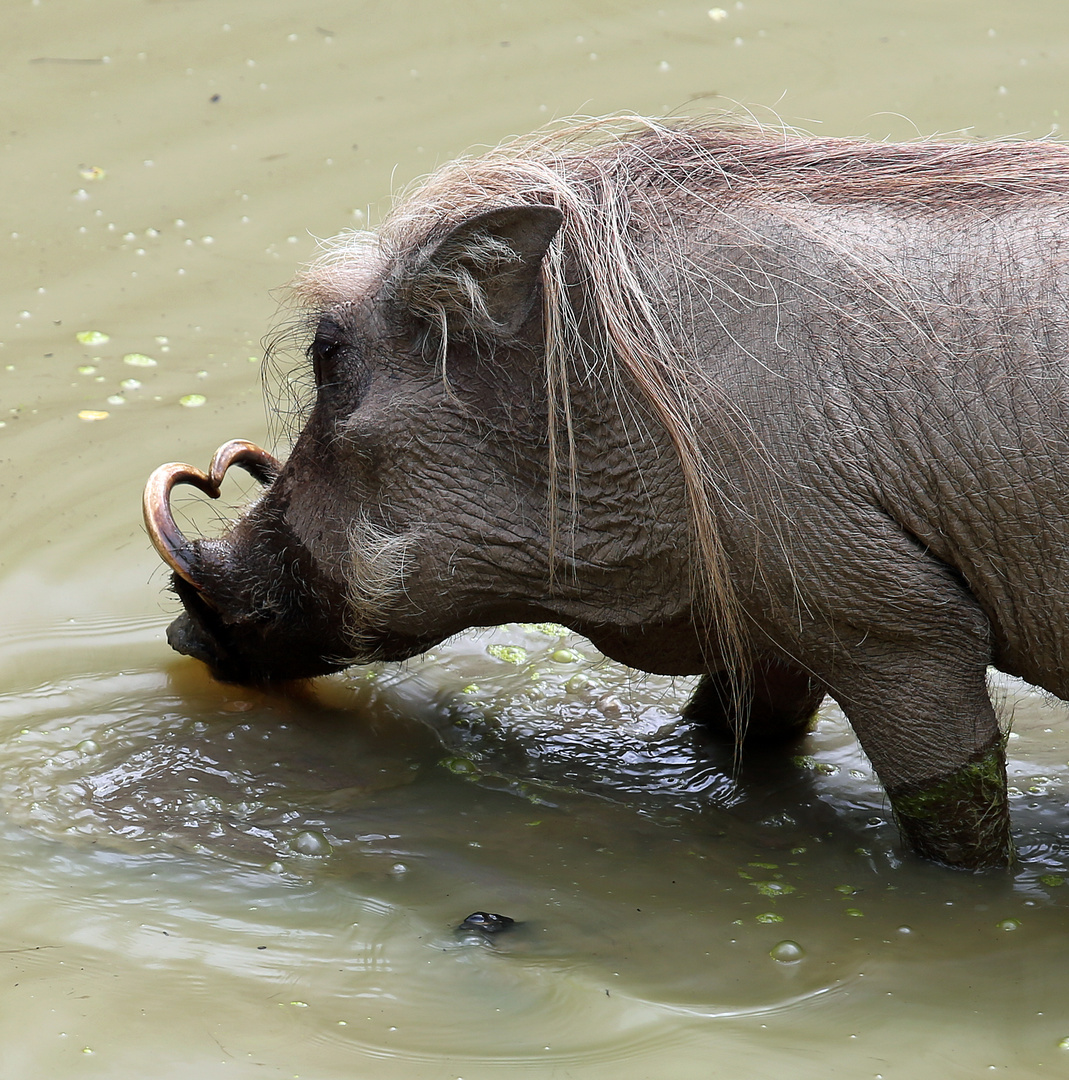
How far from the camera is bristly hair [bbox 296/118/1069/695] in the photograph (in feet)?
9.32

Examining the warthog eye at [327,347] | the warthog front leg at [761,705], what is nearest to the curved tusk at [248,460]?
the warthog eye at [327,347]

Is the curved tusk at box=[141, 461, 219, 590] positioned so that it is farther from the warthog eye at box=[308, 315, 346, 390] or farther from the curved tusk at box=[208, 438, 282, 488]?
the warthog eye at box=[308, 315, 346, 390]

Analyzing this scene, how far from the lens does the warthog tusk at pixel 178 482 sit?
130 inches

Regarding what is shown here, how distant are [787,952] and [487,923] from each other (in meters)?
0.57

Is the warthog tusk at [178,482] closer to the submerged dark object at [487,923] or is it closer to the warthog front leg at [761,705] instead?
the submerged dark object at [487,923]

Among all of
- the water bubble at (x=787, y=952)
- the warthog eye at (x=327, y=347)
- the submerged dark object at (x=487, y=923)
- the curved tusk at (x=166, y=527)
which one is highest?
the warthog eye at (x=327, y=347)

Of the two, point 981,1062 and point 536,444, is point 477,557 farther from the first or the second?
point 981,1062

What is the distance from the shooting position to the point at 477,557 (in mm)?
3041

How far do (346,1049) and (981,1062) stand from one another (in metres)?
1.08

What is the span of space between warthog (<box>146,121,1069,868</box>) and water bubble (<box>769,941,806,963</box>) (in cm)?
38

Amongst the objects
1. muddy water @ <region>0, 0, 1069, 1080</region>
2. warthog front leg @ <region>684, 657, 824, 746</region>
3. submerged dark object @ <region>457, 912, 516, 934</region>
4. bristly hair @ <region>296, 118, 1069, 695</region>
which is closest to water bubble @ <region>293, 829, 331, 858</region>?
muddy water @ <region>0, 0, 1069, 1080</region>

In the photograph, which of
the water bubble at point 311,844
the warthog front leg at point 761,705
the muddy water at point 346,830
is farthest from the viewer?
the warthog front leg at point 761,705

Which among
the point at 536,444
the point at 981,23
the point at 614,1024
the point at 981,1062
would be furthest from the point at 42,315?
the point at 981,23

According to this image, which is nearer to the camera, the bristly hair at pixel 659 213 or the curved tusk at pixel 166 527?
the bristly hair at pixel 659 213
